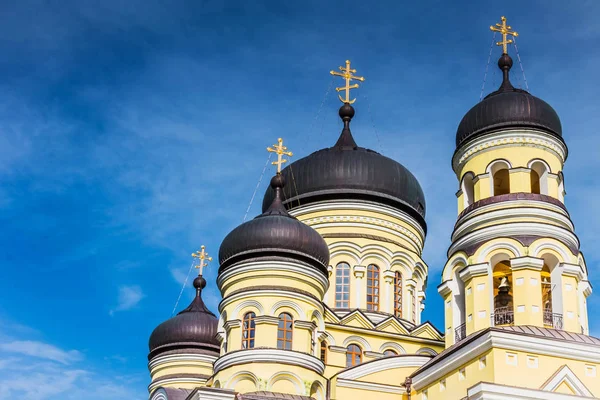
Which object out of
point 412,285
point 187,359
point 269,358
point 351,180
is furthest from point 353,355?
point 187,359

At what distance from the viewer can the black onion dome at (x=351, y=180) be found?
79.0ft

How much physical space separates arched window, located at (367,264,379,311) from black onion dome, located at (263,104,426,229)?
1.71 metres

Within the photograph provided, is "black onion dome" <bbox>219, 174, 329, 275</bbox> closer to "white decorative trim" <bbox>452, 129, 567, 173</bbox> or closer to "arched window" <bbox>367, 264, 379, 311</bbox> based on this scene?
"arched window" <bbox>367, 264, 379, 311</bbox>

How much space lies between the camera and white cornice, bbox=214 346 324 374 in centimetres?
1869

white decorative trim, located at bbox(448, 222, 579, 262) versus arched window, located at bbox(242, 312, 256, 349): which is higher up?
white decorative trim, located at bbox(448, 222, 579, 262)

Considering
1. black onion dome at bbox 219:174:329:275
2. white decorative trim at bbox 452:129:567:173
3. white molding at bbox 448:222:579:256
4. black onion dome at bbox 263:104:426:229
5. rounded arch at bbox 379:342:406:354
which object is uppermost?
black onion dome at bbox 263:104:426:229

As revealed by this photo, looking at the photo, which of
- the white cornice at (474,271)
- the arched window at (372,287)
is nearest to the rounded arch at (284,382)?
the white cornice at (474,271)

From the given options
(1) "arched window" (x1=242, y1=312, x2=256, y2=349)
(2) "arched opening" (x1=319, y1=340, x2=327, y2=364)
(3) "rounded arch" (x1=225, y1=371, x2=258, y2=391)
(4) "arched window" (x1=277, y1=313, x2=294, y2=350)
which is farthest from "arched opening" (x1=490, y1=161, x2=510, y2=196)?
(3) "rounded arch" (x1=225, y1=371, x2=258, y2=391)

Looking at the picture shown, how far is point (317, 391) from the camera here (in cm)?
1916

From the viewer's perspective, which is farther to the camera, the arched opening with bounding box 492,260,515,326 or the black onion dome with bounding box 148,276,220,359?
the black onion dome with bounding box 148,276,220,359

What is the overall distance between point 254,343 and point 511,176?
18.9 feet

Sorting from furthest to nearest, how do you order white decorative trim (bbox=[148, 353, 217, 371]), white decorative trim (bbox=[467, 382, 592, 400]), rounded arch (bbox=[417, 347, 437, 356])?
white decorative trim (bbox=[148, 353, 217, 371]), rounded arch (bbox=[417, 347, 437, 356]), white decorative trim (bbox=[467, 382, 592, 400])

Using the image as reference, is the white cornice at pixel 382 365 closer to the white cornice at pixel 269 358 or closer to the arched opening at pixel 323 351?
the white cornice at pixel 269 358

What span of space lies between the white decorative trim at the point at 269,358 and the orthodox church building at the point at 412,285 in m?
0.03
